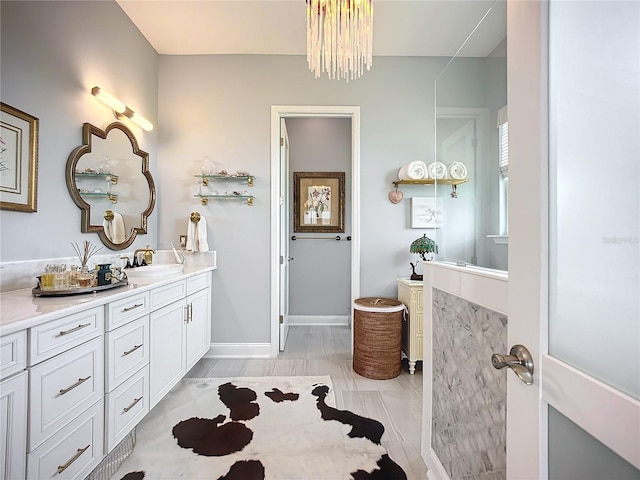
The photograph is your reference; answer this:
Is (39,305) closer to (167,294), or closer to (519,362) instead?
(167,294)

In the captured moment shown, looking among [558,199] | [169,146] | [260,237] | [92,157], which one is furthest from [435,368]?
[169,146]

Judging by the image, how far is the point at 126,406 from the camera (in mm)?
1527

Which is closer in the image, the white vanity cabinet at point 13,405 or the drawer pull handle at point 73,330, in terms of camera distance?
the white vanity cabinet at point 13,405

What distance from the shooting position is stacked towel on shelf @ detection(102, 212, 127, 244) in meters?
2.18

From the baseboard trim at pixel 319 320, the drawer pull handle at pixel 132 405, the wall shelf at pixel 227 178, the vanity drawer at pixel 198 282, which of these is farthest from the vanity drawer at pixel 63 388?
the baseboard trim at pixel 319 320

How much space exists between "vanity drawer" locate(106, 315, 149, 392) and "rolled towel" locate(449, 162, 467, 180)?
1.81 metres

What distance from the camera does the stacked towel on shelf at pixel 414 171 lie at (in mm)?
2726

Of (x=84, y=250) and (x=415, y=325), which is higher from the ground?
(x=84, y=250)

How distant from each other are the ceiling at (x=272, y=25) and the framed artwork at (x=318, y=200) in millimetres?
1501

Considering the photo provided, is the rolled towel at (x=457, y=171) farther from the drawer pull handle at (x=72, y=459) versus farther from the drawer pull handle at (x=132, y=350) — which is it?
the drawer pull handle at (x=72, y=459)

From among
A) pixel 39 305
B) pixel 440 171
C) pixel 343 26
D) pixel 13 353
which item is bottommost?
pixel 13 353

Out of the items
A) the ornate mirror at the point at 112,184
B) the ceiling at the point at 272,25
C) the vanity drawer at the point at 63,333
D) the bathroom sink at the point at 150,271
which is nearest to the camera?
the vanity drawer at the point at 63,333

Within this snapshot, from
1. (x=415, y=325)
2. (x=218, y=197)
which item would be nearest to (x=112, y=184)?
(x=218, y=197)

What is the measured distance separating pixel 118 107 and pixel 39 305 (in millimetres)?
1637
